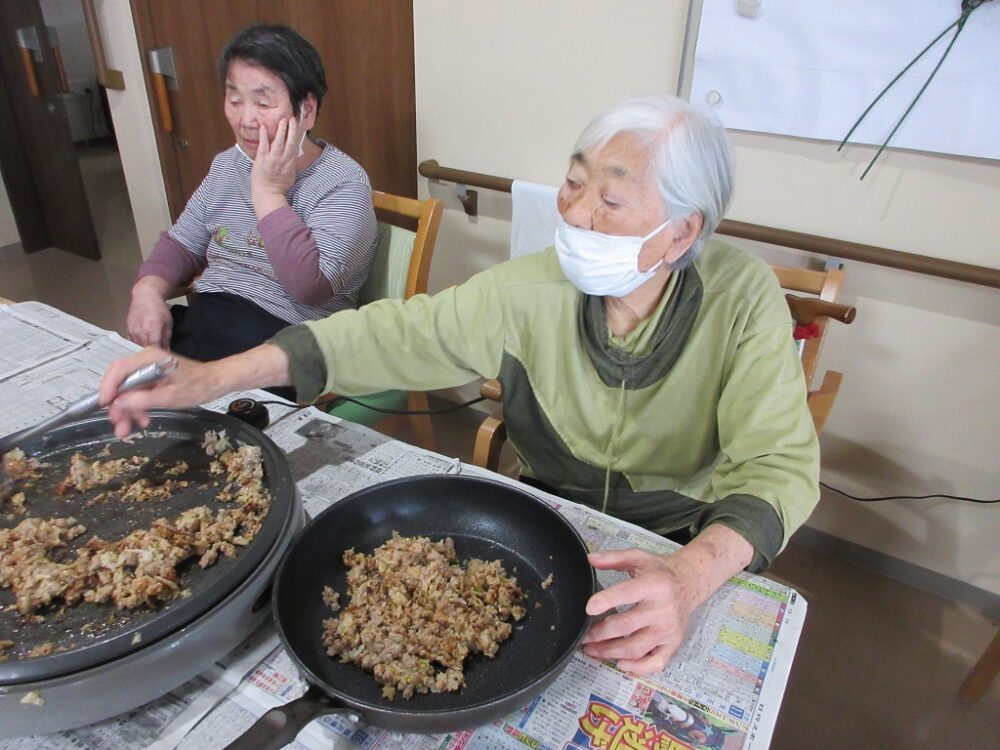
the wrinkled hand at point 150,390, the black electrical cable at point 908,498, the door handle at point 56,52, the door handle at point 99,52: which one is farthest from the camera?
the door handle at point 56,52

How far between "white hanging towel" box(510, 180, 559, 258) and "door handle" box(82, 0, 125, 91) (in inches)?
53.7

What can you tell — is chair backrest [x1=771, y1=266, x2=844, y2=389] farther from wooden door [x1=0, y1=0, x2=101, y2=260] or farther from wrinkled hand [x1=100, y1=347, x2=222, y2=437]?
wooden door [x1=0, y1=0, x2=101, y2=260]

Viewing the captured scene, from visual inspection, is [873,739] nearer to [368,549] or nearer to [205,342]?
[368,549]

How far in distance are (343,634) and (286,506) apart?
165 mm

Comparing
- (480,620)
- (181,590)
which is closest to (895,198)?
(480,620)

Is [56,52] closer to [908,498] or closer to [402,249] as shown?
[402,249]

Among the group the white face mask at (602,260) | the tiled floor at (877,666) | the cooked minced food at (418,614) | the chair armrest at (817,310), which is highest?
the white face mask at (602,260)

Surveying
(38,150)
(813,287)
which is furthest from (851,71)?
(38,150)

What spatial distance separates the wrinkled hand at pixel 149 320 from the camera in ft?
5.21

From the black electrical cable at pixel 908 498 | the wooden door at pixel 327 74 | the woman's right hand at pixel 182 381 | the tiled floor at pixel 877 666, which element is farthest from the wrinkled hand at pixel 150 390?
the black electrical cable at pixel 908 498

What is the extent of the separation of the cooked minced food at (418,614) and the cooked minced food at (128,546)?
15 centimetres

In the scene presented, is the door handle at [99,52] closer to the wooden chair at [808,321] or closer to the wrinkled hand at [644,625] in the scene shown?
the wooden chair at [808,321]

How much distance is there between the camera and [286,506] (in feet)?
2.61

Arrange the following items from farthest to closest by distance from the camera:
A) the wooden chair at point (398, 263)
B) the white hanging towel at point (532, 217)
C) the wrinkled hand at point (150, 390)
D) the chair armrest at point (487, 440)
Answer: the white hanging towel at point (532, 217), the wooden chair at point (398, 263), the chair armrest at point (487, 440), the wrinkled hand at point (150, 390)
